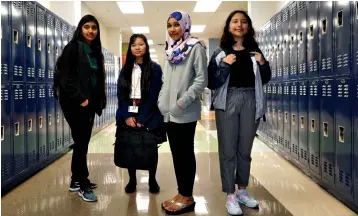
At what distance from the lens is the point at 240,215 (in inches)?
90.7

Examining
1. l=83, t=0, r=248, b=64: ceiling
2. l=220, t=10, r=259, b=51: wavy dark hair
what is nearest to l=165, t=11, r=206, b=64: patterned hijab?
l=220, t=10, r=259, b=51: wavy dark hair

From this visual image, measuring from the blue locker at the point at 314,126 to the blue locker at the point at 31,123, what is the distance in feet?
9.49

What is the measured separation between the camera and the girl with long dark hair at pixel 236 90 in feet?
7.52

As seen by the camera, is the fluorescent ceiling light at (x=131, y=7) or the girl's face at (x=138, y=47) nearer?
the girl's face at (x=138, y=47)

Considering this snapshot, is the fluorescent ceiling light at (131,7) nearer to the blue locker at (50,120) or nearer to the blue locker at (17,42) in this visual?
the blue locker at (50,120)

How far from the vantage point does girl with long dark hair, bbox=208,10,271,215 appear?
2291mm

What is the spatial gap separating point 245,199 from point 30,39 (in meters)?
2.66

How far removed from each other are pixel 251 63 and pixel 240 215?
A: 109cm

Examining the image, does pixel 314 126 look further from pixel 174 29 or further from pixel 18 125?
pixel 18 125

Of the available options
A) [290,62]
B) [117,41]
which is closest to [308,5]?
[290,62]

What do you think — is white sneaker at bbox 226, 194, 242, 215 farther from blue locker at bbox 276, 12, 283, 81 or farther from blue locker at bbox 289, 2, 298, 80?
blue locker at bbox 276, 12, 283, 81

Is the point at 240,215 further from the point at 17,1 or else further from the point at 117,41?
the point at 117,41

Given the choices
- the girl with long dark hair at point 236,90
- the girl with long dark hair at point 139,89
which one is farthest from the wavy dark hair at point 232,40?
the girl with long dark hair at point 139,89

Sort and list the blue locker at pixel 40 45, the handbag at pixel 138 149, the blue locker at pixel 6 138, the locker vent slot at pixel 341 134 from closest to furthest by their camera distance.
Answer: the handbag at pixel 138 149
the locker vent slot at pixel 341 134
the blue locker at pixel 6 138
the blue locker at pixel 40 45
